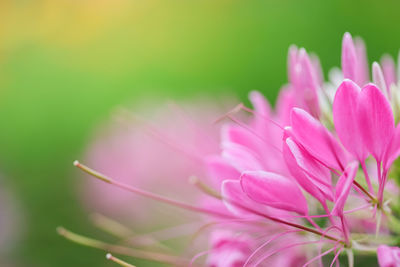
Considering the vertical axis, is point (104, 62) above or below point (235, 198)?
above

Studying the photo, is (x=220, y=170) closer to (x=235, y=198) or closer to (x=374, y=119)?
(x=235, y=198)

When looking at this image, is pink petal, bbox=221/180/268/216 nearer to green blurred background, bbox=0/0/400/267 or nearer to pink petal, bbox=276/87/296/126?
pink petal, bbox=276/87/296/126

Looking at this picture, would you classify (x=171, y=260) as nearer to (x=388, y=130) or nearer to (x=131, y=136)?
(x=388, y=130)

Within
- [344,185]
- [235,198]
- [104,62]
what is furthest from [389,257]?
[104,62]

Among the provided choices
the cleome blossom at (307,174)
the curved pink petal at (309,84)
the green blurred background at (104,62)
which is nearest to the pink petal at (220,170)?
the cleome blossom at (307,174)

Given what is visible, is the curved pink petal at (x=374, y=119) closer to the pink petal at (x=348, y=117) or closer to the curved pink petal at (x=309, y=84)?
the pink petal at (x=348, y=117)
